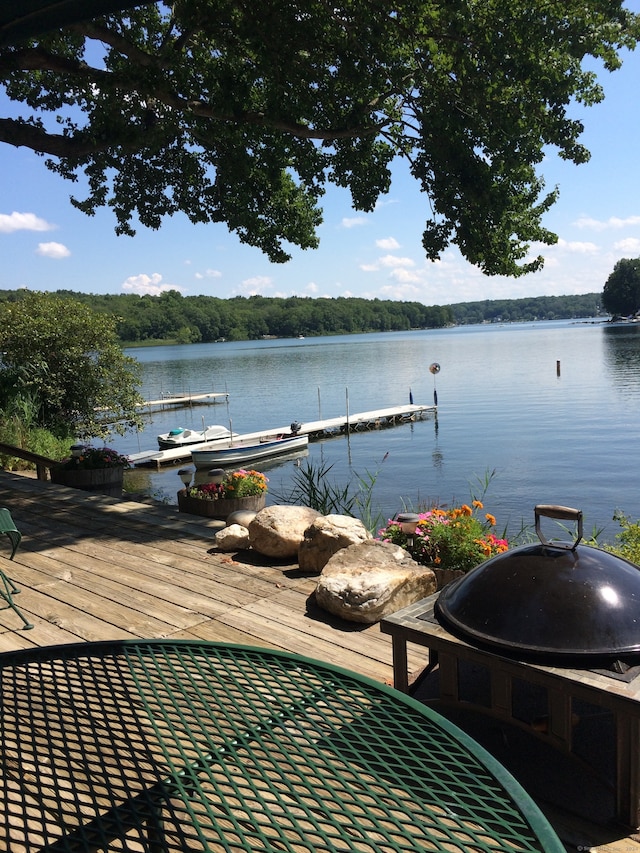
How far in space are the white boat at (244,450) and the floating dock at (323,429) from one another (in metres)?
0.34

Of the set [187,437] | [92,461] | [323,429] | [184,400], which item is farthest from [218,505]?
[184,400]

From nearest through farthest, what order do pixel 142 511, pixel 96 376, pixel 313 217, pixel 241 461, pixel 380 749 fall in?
pixel 380 749, pixel 142 511, pixel 313 217, pixel 96 376, pixel 241 461

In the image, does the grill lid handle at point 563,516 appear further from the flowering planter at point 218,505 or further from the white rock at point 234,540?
the flowering planter at point 218,505

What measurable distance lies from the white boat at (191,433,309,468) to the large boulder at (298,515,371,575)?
1570 centimetres

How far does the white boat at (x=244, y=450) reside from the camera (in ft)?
66.7

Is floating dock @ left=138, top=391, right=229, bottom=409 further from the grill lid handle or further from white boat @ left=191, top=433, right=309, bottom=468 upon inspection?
the grill lid handle

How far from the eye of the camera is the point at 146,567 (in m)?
5.12

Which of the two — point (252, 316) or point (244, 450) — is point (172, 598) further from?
point (252, 316)

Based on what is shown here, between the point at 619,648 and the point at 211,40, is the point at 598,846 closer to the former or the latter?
the point at 619,648

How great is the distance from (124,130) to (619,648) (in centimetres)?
798

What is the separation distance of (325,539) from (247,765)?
3.34m

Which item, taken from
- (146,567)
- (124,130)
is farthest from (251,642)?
(124,130)

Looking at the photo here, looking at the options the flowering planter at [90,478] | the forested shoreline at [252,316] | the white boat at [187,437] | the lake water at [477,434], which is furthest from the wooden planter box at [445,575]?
the forested shoreline at [252,316]

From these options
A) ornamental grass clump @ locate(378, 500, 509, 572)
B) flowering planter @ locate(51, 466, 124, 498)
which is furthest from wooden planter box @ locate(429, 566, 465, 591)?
flowering planter @ locate(51, 466, 124, 498)
